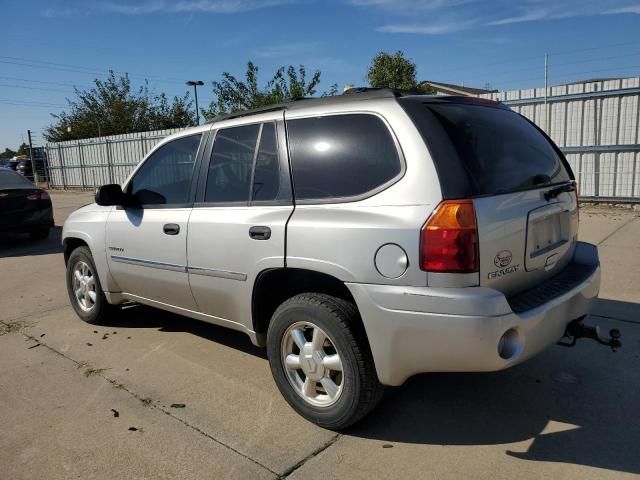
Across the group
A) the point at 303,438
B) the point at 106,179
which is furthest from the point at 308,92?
the point at 303,438

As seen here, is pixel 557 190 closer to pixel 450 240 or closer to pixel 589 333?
pixel 589 333

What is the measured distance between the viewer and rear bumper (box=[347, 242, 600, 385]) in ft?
7.82

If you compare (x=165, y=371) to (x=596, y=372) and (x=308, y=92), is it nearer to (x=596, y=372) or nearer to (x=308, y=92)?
(x=596, y=372)

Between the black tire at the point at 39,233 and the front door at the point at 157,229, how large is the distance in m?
6.62

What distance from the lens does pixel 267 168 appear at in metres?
3.27

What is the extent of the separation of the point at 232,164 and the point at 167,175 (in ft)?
2.79

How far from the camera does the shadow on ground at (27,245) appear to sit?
29.9 ft

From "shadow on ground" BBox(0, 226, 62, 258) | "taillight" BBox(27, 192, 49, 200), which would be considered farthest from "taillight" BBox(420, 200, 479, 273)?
"taillight" BBox(27, 192, 49, 200)

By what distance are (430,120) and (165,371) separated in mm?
2644

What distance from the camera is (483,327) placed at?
2369 millimetres

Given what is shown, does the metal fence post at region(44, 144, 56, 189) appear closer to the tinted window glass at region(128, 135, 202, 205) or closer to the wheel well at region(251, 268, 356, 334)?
the tinted window glass at region(128, 135, 202, 205)

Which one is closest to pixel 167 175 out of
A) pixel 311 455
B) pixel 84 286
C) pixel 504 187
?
pixel 84 286

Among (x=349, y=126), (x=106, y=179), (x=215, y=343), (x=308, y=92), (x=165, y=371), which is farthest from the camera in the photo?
(x=106, y=179)

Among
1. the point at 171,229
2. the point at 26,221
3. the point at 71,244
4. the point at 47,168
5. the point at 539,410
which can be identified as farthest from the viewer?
the point at 47,168
